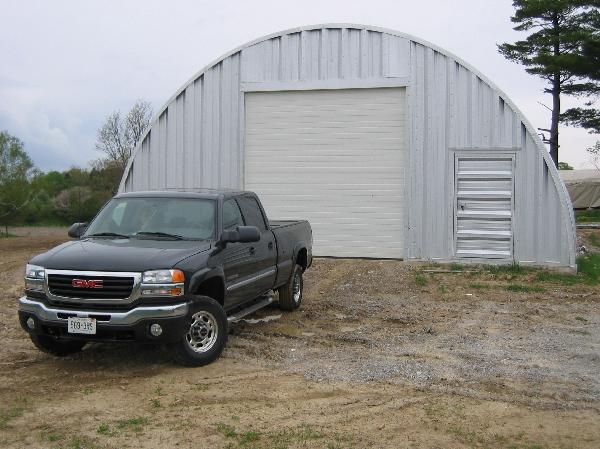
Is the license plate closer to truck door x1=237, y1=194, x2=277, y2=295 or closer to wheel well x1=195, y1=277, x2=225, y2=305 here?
wheel well x1=195, y1=277, x2=225, y2=305

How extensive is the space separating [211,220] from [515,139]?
887 centimetres

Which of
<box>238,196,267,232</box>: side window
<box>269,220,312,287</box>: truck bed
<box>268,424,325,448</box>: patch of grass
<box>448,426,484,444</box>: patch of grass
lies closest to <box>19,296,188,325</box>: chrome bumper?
<box>268,424,325,448</box>: patch of grass

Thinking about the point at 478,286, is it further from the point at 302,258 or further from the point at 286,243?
the point at 286,243

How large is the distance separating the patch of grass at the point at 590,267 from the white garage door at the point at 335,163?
3935mm

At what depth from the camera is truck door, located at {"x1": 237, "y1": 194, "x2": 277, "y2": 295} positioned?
8.62m

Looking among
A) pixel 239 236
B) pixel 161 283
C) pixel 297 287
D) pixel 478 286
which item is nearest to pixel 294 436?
pixel 161 283

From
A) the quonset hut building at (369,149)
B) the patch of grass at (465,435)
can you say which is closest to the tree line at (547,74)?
the quonset hut building at (369,149)

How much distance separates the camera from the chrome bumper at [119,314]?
6.45m

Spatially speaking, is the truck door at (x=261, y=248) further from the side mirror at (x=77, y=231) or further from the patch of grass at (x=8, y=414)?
the patch of grass at (x=8, y=414)

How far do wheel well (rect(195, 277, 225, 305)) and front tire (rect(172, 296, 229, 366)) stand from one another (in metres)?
0.26

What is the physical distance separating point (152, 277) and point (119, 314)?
18.5 inches

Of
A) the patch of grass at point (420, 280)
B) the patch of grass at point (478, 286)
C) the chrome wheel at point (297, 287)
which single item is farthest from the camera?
the patch of grass at point (420, 280)

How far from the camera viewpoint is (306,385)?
641 cm

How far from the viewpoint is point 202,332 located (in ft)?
23.1
